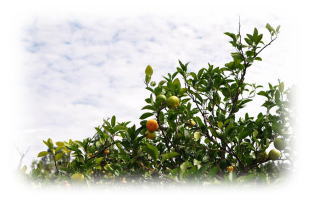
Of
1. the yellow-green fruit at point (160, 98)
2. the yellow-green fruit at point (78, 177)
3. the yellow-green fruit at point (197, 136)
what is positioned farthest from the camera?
the yellow-green fruit at point (197, 136)

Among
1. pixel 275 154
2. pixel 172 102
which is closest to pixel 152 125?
pixel 172 102

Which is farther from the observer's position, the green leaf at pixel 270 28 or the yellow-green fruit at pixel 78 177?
the green leaf at pixel 270 28

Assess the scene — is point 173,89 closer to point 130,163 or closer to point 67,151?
point 130,163

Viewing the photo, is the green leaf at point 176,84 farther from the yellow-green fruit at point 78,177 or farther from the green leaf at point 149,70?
the yellow-green fruit at point 78,177

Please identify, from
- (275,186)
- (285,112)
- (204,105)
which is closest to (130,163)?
(204,105)

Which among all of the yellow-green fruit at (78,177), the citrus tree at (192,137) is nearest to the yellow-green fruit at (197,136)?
the citrus tree at (192,137)

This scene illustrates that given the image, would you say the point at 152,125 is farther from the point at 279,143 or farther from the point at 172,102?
the point at 279,143

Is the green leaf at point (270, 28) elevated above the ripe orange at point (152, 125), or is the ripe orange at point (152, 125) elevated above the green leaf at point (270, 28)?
the green leaf at point (270, 28)

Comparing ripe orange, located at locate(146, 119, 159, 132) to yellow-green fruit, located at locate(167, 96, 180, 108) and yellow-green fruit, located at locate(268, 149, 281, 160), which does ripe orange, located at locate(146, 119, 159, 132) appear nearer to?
yellow-green fruit, located at locate(167, 96, 180, 108)

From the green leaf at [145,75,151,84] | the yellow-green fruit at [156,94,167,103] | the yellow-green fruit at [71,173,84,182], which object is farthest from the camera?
the green leaf at [145,75,151,84]

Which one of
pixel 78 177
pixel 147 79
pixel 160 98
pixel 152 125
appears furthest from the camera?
pixel 147 79

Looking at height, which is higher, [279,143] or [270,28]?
[270,28]

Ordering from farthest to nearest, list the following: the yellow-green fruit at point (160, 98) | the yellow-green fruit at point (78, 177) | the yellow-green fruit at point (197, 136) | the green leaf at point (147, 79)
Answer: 1. the green leaf at point (147, 79)
2. the yellow-green fruit at point (197, 136)
3. the yellow-green fruit at point (160, 98)
4. the yellow-green fruit at point (78, 177)

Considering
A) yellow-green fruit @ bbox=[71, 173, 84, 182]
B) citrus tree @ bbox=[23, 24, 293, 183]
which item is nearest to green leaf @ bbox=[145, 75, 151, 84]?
citrus tree @ bbox=[23, 24, 293, 183]
